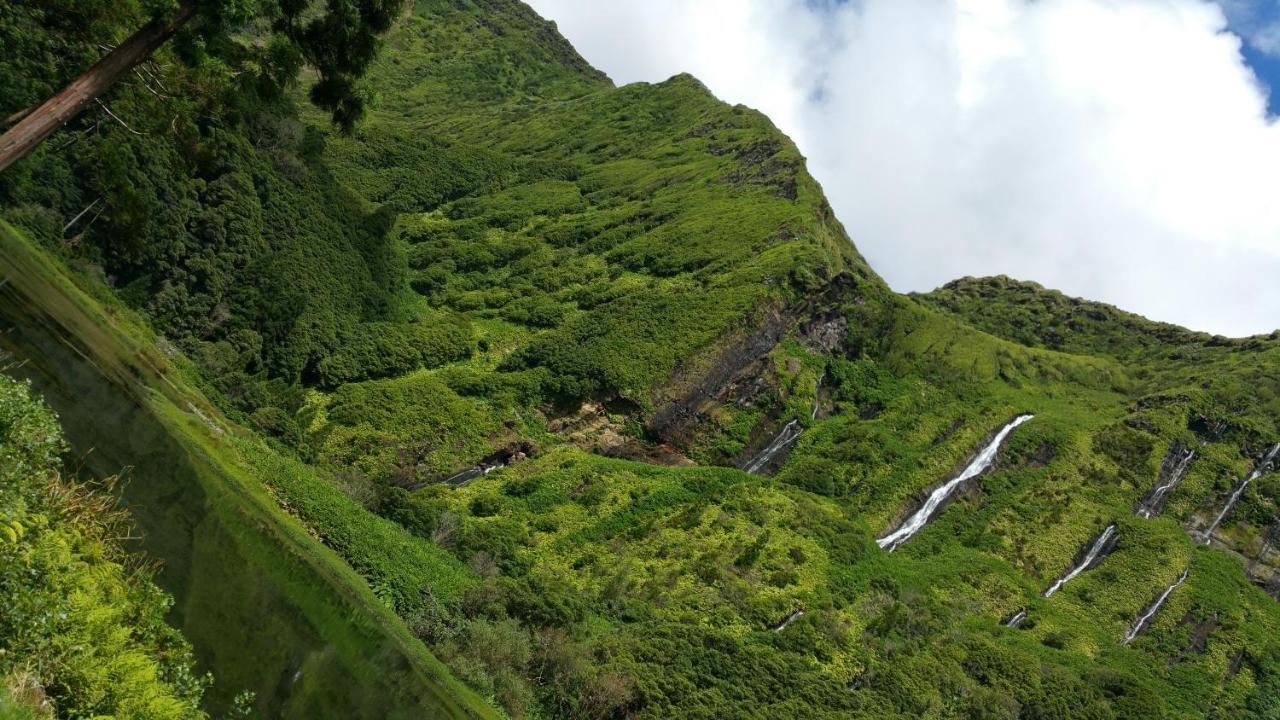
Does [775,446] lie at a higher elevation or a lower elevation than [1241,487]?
lower

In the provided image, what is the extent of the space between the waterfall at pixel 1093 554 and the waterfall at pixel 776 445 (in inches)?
906

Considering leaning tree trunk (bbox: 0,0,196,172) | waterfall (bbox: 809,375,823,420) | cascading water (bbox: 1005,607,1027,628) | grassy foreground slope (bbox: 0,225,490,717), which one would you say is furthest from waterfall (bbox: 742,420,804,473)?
leaning tree trunk (bbox: 0,0,196,172)

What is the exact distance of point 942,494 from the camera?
68188 millimetres

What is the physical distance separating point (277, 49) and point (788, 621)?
3997cm

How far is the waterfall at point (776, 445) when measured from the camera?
221ft

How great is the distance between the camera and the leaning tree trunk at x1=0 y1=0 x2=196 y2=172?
10312mm

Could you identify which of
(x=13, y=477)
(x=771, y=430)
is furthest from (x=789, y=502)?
(x=13, y=477)

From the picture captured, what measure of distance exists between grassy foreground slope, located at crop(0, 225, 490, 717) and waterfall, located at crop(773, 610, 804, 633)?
28.8m

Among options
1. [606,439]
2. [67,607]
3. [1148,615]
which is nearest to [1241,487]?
[1148,615]

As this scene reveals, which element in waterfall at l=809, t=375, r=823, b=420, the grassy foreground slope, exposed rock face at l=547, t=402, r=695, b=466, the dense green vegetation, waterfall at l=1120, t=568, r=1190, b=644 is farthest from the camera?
waterfall at l=809, t=375, r=823, b=420

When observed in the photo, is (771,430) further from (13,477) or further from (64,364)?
(13,477)

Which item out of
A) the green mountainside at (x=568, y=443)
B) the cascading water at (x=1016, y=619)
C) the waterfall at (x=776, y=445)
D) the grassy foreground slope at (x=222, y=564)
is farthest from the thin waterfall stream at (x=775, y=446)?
the grassy foreground slope at (x=222, y=564)

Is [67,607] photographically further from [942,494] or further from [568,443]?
[942,494]

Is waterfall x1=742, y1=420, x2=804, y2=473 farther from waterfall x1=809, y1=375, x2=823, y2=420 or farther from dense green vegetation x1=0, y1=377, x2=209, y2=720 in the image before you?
dense green vegetation x1=0, y1=377, x2=209, y2=720
